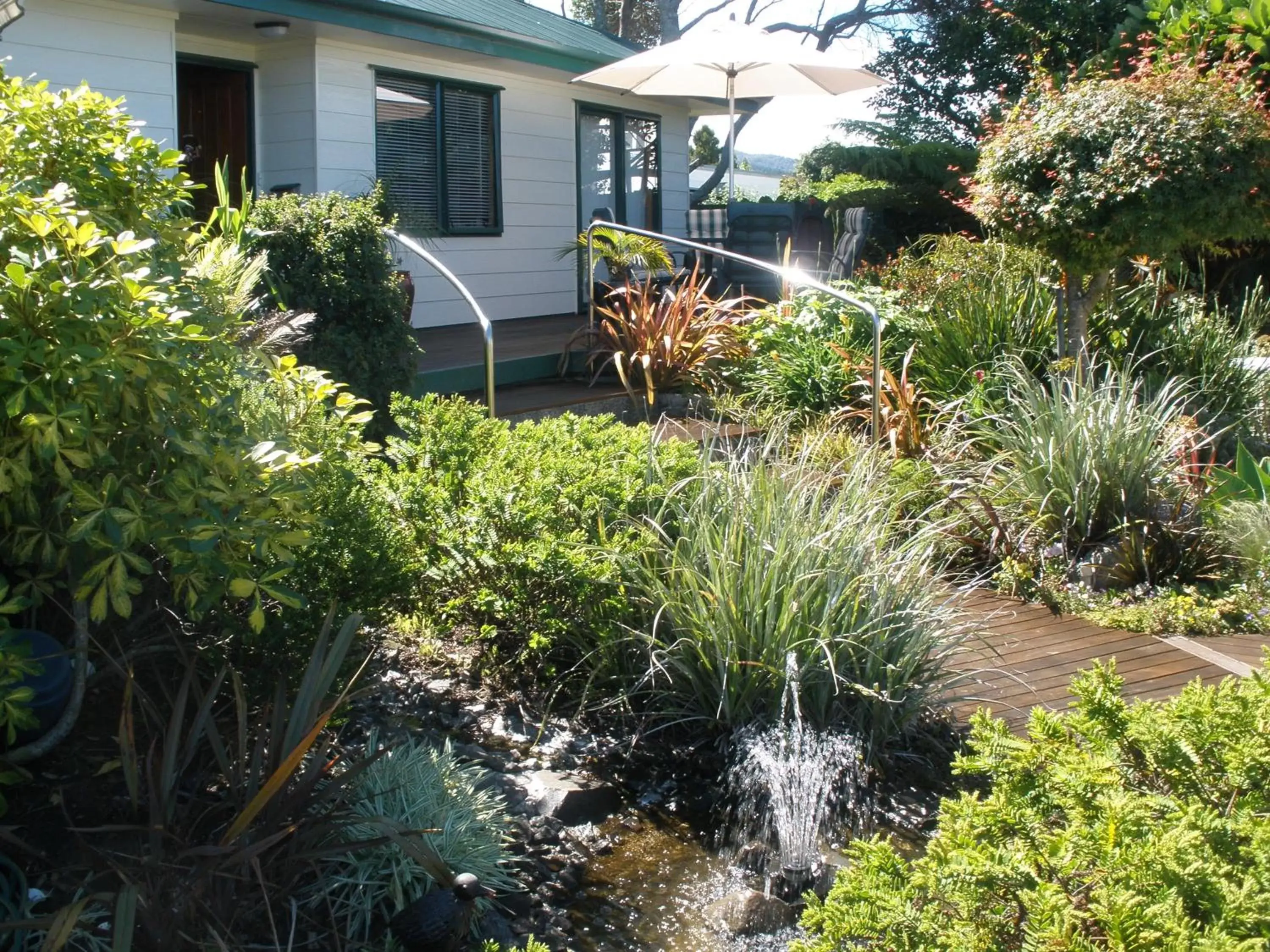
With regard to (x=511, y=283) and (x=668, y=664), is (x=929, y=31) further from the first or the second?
(x=668, y=664)

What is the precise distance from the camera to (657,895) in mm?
3449

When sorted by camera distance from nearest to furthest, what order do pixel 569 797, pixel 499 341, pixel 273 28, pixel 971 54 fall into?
1. pixel 569 797
2. pixel 273 28
3. pixel 499 341
4. pixel 971 54

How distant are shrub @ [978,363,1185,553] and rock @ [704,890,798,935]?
3468 mm

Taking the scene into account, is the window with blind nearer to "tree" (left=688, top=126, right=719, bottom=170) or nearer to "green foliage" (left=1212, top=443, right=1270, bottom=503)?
"green foliage" (left=1212, top=443, right=1270, bottom=503)

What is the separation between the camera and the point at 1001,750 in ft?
7.61

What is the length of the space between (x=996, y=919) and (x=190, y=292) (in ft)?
7.71

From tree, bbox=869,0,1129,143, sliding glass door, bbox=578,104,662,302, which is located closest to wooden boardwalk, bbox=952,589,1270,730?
sliding glass door, bbox=578,104,662,302

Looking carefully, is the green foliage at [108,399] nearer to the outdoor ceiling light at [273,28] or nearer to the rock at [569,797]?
the rock at [569,797]

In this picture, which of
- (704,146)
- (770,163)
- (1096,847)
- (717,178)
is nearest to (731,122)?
(1096,847)

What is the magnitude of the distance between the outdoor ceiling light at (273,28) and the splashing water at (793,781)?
7.35 m

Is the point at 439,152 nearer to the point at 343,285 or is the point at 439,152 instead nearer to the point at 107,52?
the point at 107,52

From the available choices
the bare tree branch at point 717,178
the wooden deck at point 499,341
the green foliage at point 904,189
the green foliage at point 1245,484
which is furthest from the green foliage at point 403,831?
the bare tree branch at point 717,178

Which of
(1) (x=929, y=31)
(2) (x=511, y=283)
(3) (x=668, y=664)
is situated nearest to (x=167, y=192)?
(3) (x=668, y=664)

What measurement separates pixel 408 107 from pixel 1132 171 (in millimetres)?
6407
